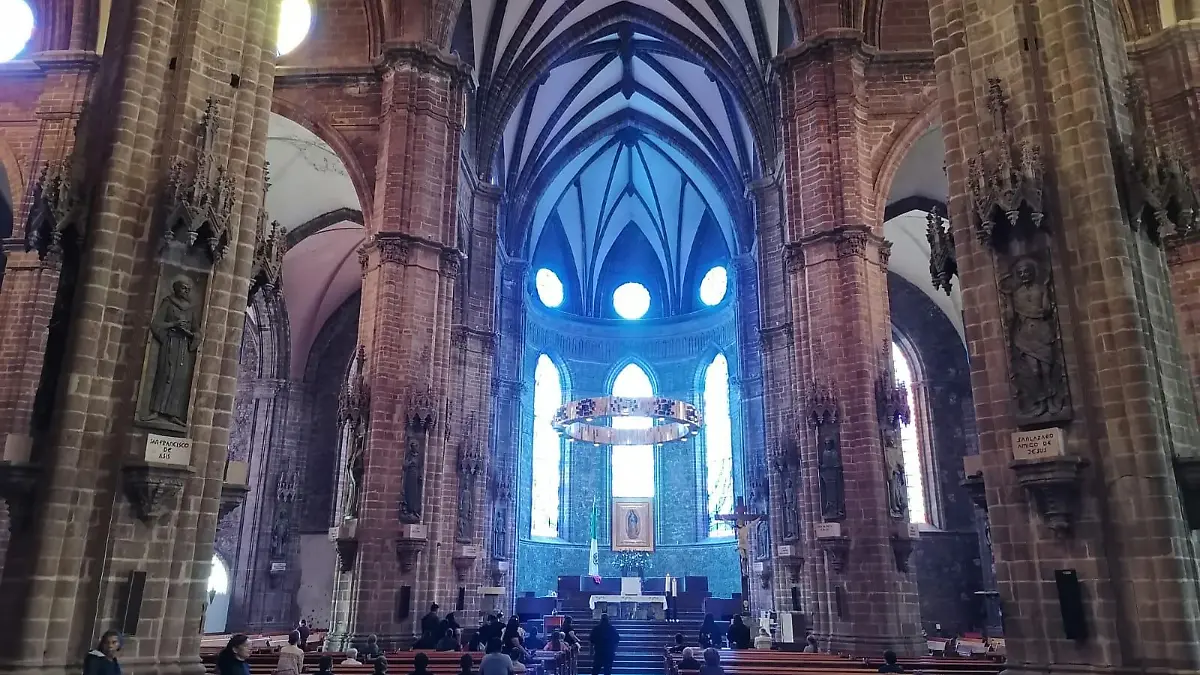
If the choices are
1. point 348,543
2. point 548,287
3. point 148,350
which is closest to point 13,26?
point 348,543

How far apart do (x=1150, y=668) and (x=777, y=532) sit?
1383 cm

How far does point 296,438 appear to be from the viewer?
1086 inches

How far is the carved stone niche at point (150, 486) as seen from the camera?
8023 mm

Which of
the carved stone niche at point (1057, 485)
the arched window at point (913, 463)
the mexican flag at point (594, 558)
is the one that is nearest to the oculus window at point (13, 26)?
the carved stone niche at point (1057, 485)

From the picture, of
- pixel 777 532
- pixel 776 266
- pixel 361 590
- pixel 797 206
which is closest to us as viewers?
pixel 361 590

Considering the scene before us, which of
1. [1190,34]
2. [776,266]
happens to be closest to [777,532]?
[776,266]

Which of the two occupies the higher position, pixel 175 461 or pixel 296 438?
pixel 296 438

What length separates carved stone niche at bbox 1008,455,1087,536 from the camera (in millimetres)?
7562

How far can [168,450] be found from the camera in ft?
27.2

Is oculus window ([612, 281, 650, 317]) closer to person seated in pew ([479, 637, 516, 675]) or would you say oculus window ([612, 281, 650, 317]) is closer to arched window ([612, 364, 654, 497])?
arched window ([612, 364, 654, 497])

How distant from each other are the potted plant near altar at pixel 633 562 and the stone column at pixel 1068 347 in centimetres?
2709

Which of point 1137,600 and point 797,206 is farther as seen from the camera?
point 797,206

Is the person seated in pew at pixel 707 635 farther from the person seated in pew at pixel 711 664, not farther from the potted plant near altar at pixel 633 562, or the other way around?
the potted plant near altar at pixel 633 562

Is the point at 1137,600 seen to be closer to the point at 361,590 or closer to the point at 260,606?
the point at 361,590
